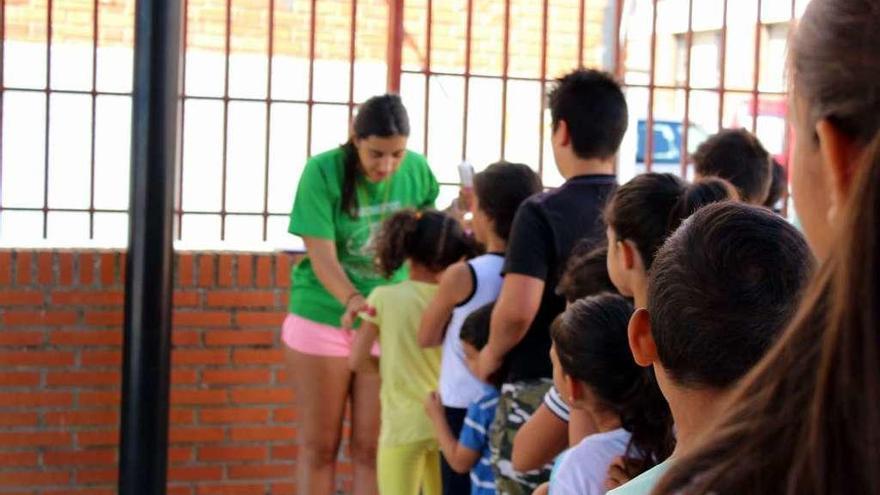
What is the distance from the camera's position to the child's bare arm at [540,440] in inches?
120

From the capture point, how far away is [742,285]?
5.20ft

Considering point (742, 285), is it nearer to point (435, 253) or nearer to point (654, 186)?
point (654, 186)

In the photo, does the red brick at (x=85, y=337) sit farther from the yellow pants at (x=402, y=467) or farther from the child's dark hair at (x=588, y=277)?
the child's dark hair at (x=588, y=277)

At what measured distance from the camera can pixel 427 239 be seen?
13.6ft

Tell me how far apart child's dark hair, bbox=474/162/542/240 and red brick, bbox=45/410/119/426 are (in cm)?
192

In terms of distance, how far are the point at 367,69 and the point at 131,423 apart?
5886mm

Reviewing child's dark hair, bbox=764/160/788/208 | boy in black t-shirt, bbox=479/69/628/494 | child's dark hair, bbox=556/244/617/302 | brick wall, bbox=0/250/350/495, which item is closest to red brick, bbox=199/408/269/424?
brick wall, bbox=0/250/350/495

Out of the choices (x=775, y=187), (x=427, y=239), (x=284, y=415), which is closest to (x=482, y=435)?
(x=427, y=239)

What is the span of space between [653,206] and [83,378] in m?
3.01

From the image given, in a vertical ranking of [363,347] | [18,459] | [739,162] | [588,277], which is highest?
[739,162]

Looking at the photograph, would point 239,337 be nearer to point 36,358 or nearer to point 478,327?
point 36,358

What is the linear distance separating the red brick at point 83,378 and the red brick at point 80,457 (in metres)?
0.24

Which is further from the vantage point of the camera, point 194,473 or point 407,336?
point 194,473

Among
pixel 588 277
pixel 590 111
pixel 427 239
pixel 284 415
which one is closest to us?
pixel 588 277
